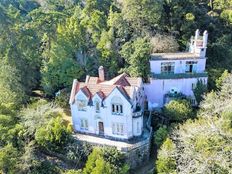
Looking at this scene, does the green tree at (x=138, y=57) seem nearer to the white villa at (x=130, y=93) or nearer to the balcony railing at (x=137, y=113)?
the white villa at (x=130, y=93)

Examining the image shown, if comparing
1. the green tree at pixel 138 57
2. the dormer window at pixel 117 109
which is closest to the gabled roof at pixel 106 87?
the dormer window at pixel 117 109

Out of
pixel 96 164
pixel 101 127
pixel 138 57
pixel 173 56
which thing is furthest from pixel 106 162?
pixel 173 56

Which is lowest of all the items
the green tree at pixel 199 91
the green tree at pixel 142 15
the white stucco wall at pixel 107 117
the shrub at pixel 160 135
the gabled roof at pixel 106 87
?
the shrub at pixel 160 135

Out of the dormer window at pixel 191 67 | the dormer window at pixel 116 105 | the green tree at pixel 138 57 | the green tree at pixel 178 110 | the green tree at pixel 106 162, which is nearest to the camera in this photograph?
the green tree at pixel 106 162

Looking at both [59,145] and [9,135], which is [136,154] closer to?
[59,145]

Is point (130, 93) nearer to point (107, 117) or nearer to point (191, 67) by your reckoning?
point (107, 117)
